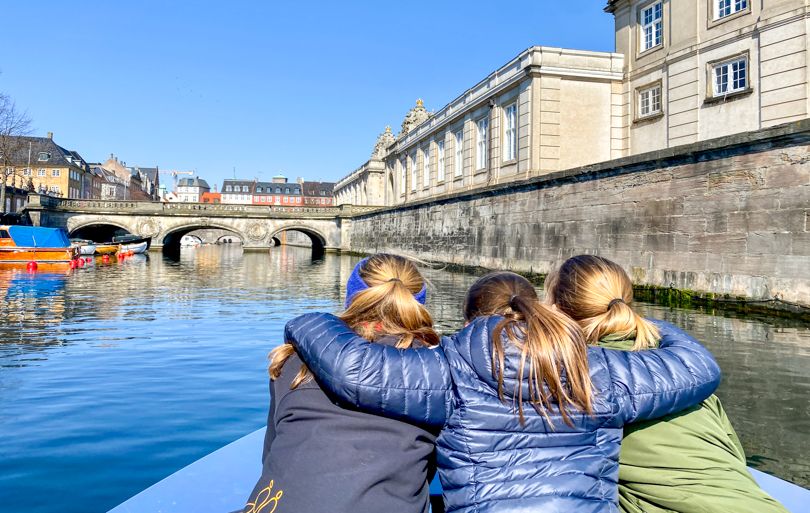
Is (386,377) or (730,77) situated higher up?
(730,77)

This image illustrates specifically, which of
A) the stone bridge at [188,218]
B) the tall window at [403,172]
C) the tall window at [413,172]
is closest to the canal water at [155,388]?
the tall window at [413,172]

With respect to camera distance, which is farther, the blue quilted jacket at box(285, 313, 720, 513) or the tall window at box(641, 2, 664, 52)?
the tall window at box(641, 2, 664, 52)

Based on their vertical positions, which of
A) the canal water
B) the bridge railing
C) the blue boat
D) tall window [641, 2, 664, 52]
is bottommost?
the canal water

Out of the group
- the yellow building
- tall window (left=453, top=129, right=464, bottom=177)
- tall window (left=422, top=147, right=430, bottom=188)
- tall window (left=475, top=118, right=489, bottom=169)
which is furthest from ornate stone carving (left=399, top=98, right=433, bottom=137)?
the yellow building

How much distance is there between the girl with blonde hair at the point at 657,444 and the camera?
187 cm

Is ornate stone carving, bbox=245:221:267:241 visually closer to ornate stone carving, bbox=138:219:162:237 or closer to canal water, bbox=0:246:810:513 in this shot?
ornate stone carving, bbox=138:219:162:237

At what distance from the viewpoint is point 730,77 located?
16812 mm

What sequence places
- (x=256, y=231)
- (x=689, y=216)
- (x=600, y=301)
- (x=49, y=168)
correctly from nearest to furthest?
1. (x=600, y=301)
2. (x=689, y=216)
3. (x=256, y=231)
4. (x=49, y=168)

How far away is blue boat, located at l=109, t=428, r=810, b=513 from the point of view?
2568 millimetres

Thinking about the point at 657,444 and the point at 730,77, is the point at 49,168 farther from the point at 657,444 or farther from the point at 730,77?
the point at 657,444

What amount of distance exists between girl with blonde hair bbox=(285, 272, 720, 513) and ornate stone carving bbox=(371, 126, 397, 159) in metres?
51.0

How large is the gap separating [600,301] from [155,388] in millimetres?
5060

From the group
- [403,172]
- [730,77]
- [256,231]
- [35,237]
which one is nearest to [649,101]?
[730,77]

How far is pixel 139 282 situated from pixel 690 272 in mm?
15493
